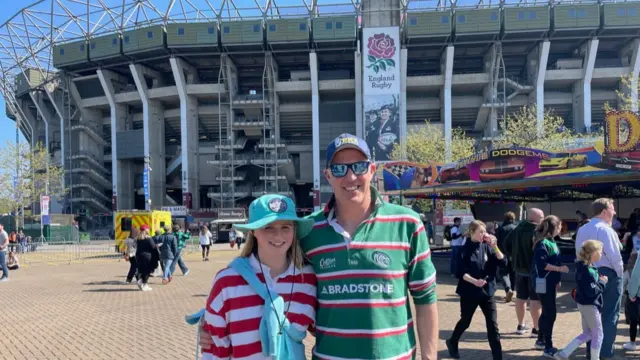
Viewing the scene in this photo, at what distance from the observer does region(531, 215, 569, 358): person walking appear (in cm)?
544

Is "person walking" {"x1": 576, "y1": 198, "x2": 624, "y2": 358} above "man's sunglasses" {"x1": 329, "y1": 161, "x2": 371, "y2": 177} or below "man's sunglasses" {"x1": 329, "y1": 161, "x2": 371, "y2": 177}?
below

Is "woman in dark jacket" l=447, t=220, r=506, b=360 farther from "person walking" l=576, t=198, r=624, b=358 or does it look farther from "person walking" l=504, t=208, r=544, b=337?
"person walking" l=504, t=208, r=544, b=337

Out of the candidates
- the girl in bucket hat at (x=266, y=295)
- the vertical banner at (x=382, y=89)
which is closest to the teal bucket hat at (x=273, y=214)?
the girl in bucket hat at (x=266, y=295)

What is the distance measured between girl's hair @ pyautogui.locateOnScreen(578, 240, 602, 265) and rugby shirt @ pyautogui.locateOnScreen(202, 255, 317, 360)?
415 cm

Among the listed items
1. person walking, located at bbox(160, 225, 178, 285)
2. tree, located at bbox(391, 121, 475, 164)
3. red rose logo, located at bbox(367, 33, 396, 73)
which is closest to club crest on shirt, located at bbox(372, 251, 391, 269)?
person walking, located at bbox(160, 225, 178, 285)

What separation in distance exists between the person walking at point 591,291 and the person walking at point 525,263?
1214 millimetres

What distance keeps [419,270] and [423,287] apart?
0.27 ft

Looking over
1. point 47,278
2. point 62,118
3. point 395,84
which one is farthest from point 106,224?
point 47,278

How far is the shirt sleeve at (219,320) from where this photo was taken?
6.32 feet

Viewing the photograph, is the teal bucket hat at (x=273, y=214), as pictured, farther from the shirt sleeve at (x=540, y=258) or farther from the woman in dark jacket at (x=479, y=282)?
the shirt sleeve at (x=540, y=258)

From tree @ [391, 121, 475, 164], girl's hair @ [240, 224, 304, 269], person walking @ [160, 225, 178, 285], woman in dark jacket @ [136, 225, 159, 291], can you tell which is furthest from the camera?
tree @ [391, 121, 475, 164]

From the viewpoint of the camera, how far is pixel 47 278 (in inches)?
571

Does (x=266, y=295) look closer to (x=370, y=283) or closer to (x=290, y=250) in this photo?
(x=290, y=250)

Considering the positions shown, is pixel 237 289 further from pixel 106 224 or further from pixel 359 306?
pixel 106 224
